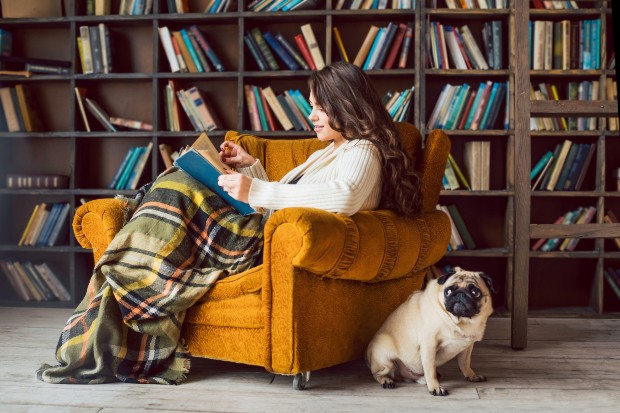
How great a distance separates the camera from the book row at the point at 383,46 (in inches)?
132

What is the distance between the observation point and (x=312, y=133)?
3.38 m

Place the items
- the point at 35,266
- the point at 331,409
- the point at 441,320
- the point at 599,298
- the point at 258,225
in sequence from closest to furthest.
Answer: the point at 331,409 → the point at 441,320 → the point at 258,225 → the point at 599,298 → the point at 35,266

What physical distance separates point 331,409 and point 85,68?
245 cm

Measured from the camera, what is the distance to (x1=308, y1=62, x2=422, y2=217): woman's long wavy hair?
7.29 ft

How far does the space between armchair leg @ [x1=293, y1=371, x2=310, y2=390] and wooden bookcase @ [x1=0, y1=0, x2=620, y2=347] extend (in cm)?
150

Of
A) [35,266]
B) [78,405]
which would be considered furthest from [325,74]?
[35,266]

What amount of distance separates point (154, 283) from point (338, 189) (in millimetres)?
637

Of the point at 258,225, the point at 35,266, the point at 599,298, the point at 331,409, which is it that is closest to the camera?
the point at 331,409

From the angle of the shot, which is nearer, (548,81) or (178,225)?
(178,225)

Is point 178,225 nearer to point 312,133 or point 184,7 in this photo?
point 312,133

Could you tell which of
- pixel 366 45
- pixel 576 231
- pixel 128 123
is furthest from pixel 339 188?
pixel 128 123

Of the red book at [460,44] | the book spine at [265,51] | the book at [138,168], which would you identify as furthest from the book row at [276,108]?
the red book at [460,44]

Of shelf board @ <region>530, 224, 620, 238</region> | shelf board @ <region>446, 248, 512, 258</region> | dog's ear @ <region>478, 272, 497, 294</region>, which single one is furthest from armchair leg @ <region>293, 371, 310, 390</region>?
shelf board @ <region>446, 248, 512, 258</region>

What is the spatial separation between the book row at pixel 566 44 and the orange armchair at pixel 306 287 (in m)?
1.42
